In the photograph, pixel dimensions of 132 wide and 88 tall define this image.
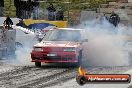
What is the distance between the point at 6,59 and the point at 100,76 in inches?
536

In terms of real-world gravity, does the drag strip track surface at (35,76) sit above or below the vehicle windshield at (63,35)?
below

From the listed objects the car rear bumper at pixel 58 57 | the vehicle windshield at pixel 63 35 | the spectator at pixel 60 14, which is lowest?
the spectator at pixel 60 14

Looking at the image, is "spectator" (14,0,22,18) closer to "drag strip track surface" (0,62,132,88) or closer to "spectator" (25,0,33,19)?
"spectator" (25,0,33,19)

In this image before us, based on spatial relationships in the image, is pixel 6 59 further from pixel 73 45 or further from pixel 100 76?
pixel 100 76

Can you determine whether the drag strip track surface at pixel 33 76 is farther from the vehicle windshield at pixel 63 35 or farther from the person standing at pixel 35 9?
the person standing at pixel 35 9

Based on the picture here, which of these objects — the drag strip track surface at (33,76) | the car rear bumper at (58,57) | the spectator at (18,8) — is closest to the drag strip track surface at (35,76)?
the drag strip track surface at (33,76)

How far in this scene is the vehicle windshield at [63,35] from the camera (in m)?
16.2

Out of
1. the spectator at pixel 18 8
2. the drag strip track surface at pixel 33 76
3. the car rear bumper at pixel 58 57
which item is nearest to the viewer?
the drag strip track surface at pixel 33 76

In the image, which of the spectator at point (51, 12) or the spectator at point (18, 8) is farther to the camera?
the spectator at point (18, 8)

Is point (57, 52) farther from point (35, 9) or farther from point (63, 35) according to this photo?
point (35, 9)

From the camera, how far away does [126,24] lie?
106 ft

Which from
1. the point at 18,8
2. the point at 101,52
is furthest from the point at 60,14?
the point at 101,52

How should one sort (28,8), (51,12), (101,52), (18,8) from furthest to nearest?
1. (18,8)
2. (28,8)
3. (51,12)
4. (101,52)

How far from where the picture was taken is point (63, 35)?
53.4ft
